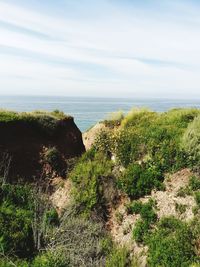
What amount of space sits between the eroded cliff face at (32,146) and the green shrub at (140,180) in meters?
4.02

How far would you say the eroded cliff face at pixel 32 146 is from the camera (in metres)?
21.7

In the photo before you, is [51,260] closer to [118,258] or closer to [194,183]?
[118,258]

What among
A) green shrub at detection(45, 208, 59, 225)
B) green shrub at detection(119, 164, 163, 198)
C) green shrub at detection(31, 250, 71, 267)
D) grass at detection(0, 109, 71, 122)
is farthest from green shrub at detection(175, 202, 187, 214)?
grass at detection(0, 109, 71, 122)

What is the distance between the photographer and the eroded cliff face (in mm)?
21672

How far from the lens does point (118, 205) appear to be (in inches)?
781

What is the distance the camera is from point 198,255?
586 inches

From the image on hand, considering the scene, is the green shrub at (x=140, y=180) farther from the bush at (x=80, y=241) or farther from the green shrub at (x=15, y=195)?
the green shrub at (x=15, y=195)

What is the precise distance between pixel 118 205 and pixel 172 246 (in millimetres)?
5042

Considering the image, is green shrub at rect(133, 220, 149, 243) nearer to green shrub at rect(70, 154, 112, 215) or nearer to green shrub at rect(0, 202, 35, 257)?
green shrub at rect(70, 154, 112, 215)

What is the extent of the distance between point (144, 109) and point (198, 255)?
14.0m

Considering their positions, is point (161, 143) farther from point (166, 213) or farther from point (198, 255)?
point (198, 255)

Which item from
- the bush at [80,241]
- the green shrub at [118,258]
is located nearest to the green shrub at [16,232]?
the bush at [80,241]

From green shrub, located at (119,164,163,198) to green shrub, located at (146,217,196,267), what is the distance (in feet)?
9.71

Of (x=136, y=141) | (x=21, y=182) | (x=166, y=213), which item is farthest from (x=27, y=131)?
(x=166, y=213)
